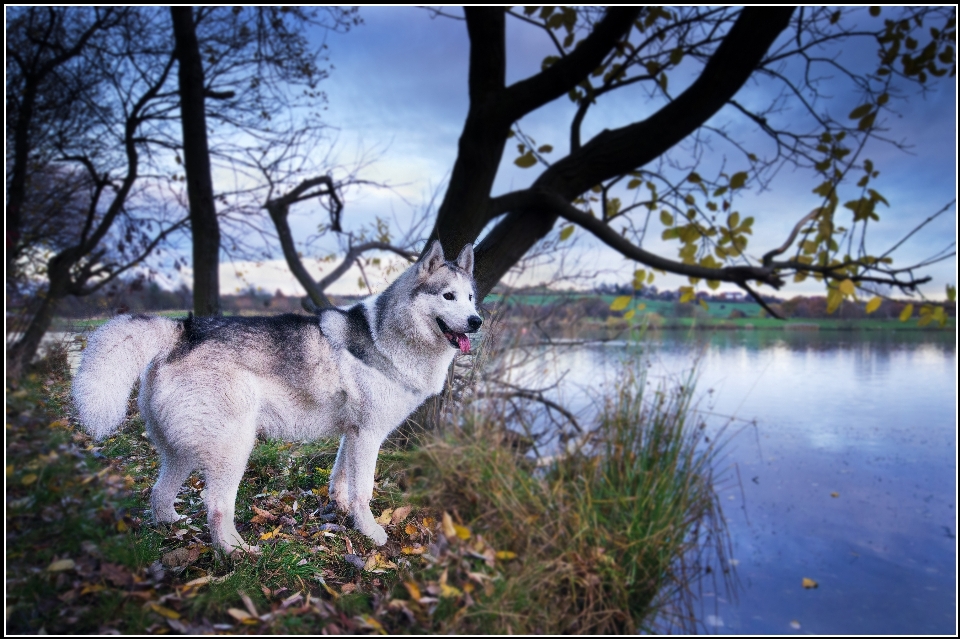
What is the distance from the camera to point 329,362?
11.0 ft

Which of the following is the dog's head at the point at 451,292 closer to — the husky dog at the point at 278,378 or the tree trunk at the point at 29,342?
the husky dog at the point at 278,378

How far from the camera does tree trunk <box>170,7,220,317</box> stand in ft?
16.9

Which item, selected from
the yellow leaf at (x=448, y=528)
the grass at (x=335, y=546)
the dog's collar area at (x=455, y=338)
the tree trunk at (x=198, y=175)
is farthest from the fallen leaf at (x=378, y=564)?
the tree trunk at (x=198, y=175)

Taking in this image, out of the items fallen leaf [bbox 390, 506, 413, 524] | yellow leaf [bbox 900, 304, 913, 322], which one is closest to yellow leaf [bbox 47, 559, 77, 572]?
fallen leaf [bbox 390, 506, 413, 524]

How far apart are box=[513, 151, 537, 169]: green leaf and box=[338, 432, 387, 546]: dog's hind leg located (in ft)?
17.8

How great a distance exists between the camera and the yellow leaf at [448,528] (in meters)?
2.85

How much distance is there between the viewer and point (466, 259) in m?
2.98

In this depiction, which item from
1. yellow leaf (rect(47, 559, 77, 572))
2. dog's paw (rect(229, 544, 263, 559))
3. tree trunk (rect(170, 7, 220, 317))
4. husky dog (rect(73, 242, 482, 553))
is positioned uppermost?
tree trunk (rect(170, 7, 220, 317))

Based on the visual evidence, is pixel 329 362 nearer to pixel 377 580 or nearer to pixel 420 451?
pixel 420 451

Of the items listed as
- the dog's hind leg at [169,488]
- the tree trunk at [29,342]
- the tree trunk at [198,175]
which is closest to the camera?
the dog's hind leg at [169,488]

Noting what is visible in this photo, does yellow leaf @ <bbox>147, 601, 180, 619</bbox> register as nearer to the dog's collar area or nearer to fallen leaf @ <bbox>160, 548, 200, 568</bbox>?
fallen leaf @ <bbox>160, 548, 200, 568</bbox>

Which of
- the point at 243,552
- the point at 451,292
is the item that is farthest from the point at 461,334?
the point at 243,552

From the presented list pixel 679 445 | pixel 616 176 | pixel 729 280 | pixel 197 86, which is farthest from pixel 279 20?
pixel 679 445

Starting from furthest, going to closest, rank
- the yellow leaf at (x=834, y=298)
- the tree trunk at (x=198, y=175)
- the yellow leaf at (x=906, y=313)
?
the yellow leaf at (x=834, y=298) → the yellow leaf at (x=906, y=313) → the tree trunk at (x=198, y=175)
